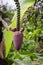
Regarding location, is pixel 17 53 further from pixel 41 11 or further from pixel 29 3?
pixel 41 11

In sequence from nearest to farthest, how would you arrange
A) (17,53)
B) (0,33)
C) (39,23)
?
1. (0,33)
2. (17,53)
3. (39,23)

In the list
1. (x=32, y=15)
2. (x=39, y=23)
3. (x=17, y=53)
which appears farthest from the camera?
(x=32, y=15)

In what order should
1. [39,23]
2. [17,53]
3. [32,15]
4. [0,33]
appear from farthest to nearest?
[32,15] → [39,23] → [17,53] → [0,33]

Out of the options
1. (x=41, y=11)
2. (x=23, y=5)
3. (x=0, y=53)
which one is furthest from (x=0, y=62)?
(x=41, y=11)

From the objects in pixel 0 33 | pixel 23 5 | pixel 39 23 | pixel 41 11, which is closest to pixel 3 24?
pixel 0 33

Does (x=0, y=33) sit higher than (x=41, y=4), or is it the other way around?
(x=0, y=33)

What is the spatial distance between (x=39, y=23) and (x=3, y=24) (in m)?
2.33

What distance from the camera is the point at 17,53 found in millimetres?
560

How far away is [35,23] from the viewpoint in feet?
9.57

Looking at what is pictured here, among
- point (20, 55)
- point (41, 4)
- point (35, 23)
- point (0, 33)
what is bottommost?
point (35, 23)

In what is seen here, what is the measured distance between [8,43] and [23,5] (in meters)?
0.12

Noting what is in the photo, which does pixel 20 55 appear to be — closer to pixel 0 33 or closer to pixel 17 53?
pixel 17 53

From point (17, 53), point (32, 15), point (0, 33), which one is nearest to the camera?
point (0, 33)

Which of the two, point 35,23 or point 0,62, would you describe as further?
point 35,23
